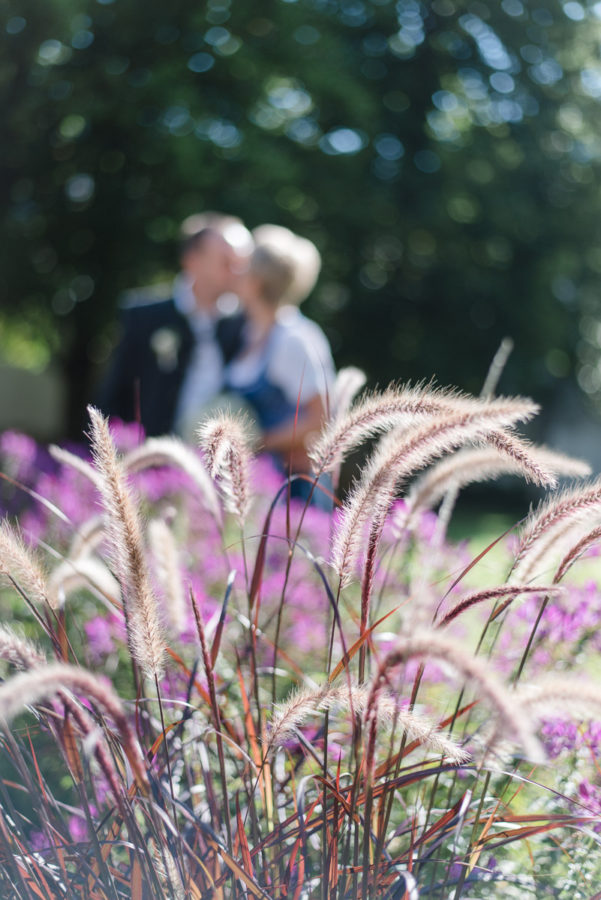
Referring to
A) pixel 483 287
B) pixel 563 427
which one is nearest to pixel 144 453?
pixel 483 287

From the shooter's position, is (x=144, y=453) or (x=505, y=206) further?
(x=505, y=206)

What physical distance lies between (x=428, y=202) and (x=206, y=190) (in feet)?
15.9

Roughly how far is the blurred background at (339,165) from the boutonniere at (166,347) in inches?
399

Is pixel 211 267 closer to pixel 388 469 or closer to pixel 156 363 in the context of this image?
pixel 156 363

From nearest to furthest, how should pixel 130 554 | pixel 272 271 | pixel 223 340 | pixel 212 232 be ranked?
pixel 130 554
pixel 272 271
pixel 212 232
pixel 223 340

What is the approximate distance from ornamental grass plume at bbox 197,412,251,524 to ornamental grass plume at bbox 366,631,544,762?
1.36ft

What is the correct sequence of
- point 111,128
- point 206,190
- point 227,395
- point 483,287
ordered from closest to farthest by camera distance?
point 227,395 → point 206,190 → point 111,128 → point 483,287

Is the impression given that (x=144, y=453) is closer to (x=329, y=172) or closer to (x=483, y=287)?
(x=329, y=172)

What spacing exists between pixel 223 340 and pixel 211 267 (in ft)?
1.26

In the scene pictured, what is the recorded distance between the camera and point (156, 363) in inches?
184

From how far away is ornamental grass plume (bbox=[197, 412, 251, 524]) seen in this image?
1.19 metres

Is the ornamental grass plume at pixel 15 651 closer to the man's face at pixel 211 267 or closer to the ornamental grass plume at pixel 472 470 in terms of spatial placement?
the ornamental grass plume at pixel 472 470

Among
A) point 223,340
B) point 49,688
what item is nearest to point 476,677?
point 49,688

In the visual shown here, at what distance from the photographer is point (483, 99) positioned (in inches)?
729
